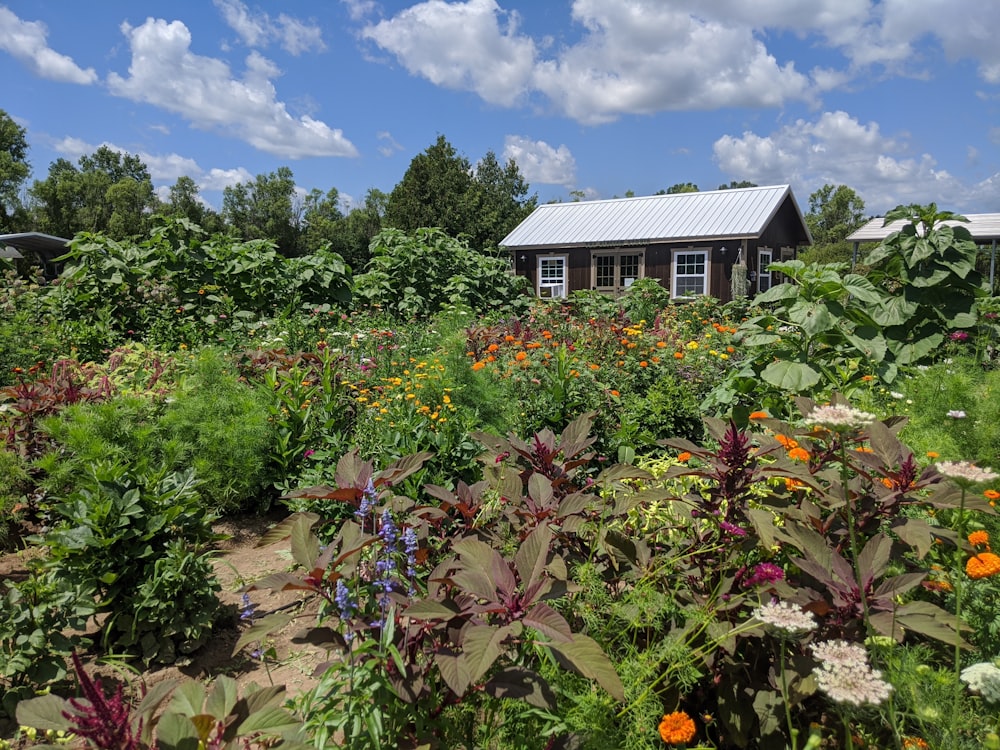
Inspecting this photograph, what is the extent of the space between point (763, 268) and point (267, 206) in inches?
1701

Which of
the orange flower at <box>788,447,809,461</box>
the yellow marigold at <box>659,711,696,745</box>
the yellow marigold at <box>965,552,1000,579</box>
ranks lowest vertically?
the yellow marigold at <box>659,711,696,745</box>

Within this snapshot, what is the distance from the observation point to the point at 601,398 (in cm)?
405

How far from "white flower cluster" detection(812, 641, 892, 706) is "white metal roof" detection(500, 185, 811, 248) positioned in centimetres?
1641

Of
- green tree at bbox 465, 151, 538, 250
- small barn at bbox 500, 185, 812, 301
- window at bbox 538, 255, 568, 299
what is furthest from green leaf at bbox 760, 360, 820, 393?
green tree at bbox 465, 151, 538, 250

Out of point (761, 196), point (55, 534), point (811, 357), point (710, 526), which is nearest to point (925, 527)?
point (710, 526)

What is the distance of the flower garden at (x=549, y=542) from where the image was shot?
4.24ft

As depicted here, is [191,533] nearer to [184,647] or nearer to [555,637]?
[184,647]

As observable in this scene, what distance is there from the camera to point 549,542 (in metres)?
1.44

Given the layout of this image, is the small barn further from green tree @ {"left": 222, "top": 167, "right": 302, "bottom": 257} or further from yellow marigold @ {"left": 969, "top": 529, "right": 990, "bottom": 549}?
green tree @ {"left": 222, "top": 167, "right": 302, "bottom": 257}

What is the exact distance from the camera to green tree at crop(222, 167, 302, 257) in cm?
4675

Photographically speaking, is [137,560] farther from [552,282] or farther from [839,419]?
[552,282]

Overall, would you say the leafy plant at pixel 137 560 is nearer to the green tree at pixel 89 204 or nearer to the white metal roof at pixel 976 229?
the white metal roof at pixel 976 229

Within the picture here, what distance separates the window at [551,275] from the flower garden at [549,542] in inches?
569

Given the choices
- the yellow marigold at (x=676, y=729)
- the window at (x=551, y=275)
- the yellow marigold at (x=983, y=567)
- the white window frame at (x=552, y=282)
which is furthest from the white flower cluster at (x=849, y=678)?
the window at (x=551, y=275)
